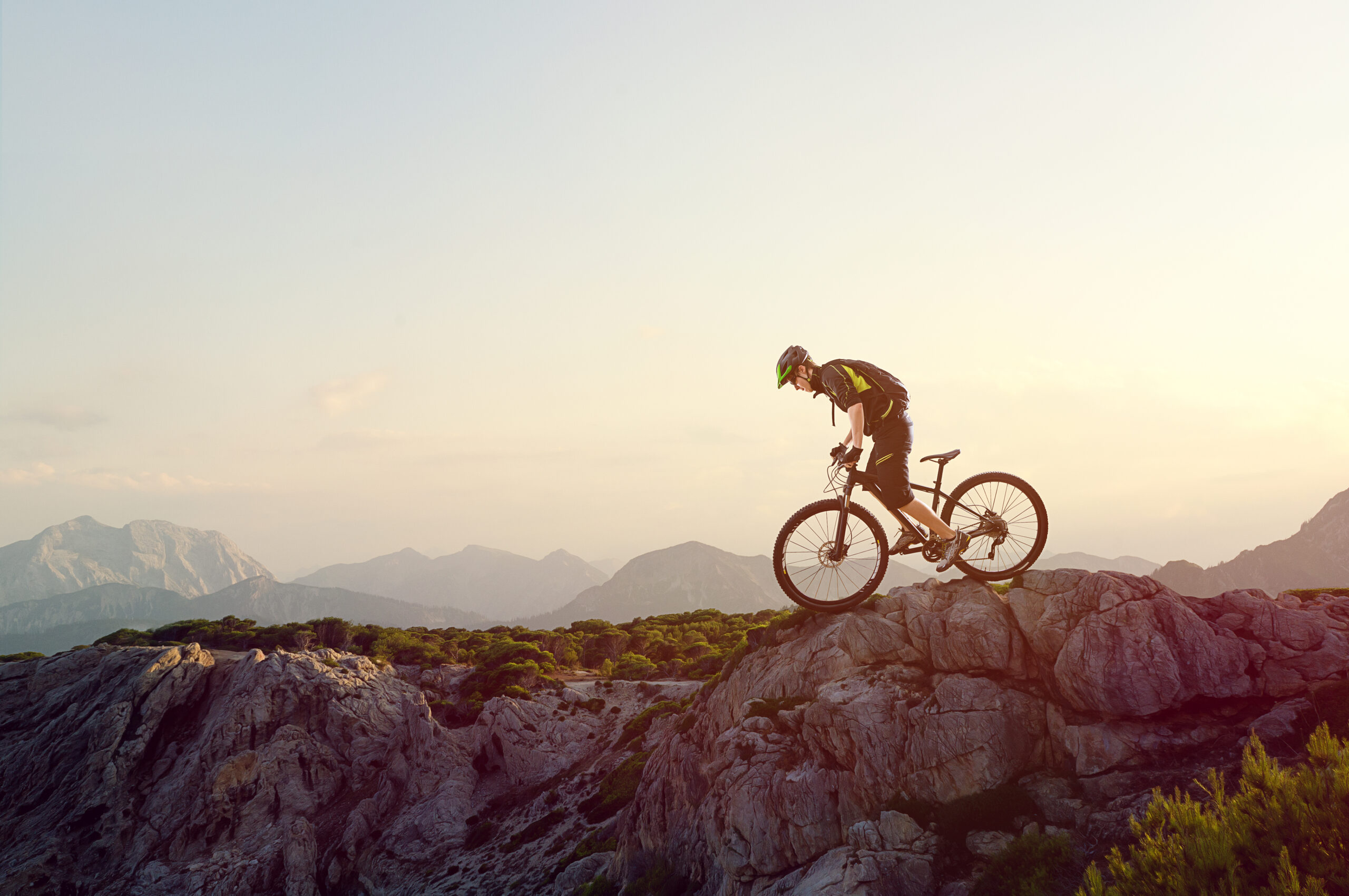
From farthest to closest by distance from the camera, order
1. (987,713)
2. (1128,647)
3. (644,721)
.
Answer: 1. (644,721)
2. (987,713)
3. (1128,647)

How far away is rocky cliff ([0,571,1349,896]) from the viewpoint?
16250 mm

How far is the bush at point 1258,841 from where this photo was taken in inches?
378

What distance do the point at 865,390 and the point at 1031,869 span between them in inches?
471

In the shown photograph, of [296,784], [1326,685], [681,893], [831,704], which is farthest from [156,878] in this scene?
[1326,685]

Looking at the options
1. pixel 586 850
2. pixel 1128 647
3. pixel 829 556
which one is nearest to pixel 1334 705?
pixel 1128 647

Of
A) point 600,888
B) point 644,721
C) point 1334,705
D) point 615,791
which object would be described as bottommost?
point 615,791

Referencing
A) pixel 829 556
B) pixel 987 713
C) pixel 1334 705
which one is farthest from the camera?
pixel 987 713

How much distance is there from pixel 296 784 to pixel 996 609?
58.5m

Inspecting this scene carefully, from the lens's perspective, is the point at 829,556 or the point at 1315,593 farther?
the point at 1315,593

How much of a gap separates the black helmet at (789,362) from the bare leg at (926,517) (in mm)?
4382

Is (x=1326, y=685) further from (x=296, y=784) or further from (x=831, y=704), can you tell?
(x=296, y=784)

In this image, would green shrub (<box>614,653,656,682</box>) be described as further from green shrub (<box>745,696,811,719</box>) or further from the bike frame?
the bike frame

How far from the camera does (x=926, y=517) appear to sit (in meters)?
15.6

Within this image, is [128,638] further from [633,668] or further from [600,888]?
[600,888]
